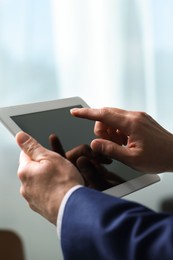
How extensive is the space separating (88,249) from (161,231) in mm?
91

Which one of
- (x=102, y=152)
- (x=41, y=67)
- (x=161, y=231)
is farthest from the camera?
(x=41, y=67)

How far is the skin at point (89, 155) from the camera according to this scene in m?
0.51

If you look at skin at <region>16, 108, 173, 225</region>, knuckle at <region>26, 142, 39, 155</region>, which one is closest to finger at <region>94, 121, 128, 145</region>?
skin at <region>16, 108, 173, 225</region>

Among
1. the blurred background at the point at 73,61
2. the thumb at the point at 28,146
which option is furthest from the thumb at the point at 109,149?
the blurred background at the point at 73,61

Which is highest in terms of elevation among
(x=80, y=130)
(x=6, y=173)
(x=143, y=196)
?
(x=80, y=130)

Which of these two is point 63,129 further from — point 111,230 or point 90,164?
point 111,230

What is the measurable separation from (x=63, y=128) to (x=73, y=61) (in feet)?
0.96

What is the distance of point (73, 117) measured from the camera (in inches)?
28.6

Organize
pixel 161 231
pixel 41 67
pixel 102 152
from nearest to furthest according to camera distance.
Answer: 1. pixel 161 231
2. pixel 102 152
3. pixel 41 67

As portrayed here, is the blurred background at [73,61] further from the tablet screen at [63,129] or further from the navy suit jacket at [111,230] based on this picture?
the navy suit jacket at [111,230]

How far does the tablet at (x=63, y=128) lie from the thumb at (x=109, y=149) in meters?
0.03

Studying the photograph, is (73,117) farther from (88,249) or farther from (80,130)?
(88,249)

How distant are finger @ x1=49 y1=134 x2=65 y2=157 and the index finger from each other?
6cm

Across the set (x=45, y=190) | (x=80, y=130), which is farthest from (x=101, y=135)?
(x=45, y=190)
